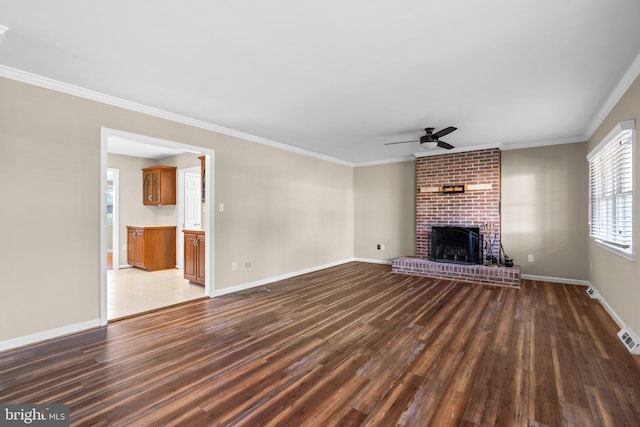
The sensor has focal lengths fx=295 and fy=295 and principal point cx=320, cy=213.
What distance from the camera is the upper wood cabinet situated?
6648mm

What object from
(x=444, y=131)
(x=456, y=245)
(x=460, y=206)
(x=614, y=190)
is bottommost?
(x=456, y=245)

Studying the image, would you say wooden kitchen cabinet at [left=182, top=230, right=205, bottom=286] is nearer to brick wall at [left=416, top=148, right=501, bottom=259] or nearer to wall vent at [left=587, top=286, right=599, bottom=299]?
brick wall at [left=416, top=148, right=501, bottom=259]

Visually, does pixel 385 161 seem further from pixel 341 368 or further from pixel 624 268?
pixel 341 368

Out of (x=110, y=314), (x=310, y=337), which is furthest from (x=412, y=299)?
(x=110, y=314)

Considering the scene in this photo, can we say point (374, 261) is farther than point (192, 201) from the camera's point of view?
Yes

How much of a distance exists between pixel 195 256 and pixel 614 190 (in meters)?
5.88

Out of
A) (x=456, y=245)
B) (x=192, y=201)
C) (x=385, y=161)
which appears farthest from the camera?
(x=385, y=161)

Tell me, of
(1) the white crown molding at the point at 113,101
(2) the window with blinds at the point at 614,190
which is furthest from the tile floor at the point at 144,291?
(2) the window with blinds at the point at 614,190

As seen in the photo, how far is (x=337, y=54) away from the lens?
2.45 metres

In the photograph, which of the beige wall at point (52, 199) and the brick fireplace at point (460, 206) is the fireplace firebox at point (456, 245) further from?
the beige wall at point (52, 199)

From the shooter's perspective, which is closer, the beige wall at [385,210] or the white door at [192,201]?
the white door at [192,201]

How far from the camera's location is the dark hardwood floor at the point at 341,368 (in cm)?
181

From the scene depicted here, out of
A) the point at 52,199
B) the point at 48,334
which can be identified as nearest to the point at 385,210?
the point at 52,199

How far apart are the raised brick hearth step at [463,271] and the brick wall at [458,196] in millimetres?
598
